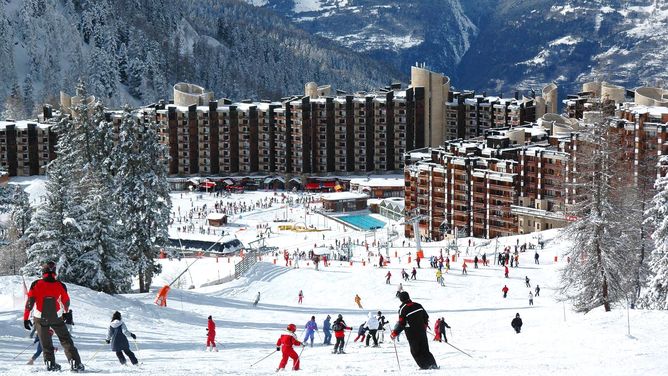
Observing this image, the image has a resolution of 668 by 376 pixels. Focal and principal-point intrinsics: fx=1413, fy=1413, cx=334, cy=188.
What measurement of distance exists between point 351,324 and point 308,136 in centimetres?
A: 9857

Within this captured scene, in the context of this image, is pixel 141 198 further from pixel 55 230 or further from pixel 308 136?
pixel 308 136

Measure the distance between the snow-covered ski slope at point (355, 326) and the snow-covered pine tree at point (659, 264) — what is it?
3.64 meters

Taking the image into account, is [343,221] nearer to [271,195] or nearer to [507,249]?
[271,195]

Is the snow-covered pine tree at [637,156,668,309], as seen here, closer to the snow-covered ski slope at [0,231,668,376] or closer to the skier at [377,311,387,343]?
the snow-covered ski slope at [0,231,668,376]

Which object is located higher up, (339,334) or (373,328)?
(339,334)

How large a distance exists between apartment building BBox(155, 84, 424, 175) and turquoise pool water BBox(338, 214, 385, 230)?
90.8 feet

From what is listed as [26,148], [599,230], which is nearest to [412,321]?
[599,230]

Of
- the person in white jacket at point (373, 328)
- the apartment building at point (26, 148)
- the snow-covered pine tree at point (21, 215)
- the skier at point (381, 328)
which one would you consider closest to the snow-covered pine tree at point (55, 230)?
the skier at point (381, 328)

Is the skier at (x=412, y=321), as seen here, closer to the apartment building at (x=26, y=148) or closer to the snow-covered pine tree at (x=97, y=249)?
the snow-covered pine tree at (x=97, y=249)

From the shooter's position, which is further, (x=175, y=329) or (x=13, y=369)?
(x=175, y=329)

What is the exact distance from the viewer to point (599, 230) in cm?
5291

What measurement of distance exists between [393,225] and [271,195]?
24702mm

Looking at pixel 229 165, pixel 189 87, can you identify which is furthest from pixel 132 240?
pixel 189 87

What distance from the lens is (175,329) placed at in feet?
164
